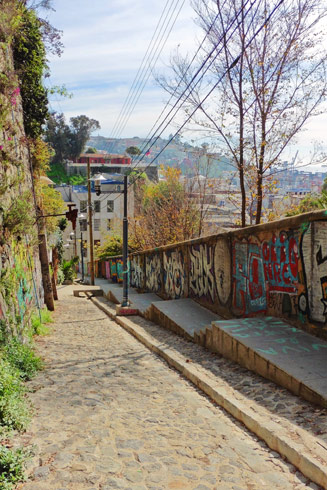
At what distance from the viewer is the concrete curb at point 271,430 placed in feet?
13.2

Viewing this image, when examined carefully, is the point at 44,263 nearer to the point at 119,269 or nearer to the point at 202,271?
the point at 202,271

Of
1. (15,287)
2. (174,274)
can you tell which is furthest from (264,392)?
(174,274)

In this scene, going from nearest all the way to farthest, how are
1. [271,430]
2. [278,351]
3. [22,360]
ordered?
[271,430], [278,351], [22,360]

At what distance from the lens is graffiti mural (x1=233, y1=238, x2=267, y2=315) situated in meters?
8.87

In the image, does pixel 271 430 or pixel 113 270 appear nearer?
pixel 271 430

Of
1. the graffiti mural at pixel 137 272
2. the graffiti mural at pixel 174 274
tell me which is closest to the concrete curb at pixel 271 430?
the graffiti mural at pixel 174 274

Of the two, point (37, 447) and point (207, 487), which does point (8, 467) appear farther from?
point (207, 487)

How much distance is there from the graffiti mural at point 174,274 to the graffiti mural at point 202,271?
3.72 feet

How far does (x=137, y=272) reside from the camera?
22156 millimetres

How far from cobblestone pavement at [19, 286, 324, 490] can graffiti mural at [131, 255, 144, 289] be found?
43.0 feet

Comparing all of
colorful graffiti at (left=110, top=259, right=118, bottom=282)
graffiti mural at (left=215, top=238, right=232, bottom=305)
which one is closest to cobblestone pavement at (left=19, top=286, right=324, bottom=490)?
graffiti mural at (left=215, top=238, right=232, bottom=305)

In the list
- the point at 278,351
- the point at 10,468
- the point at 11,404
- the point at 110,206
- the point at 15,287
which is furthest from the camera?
the point at 110,206

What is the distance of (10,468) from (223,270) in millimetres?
7445

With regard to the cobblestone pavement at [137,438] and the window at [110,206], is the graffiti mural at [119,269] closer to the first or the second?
the cobblestone pavement at [137,438]
